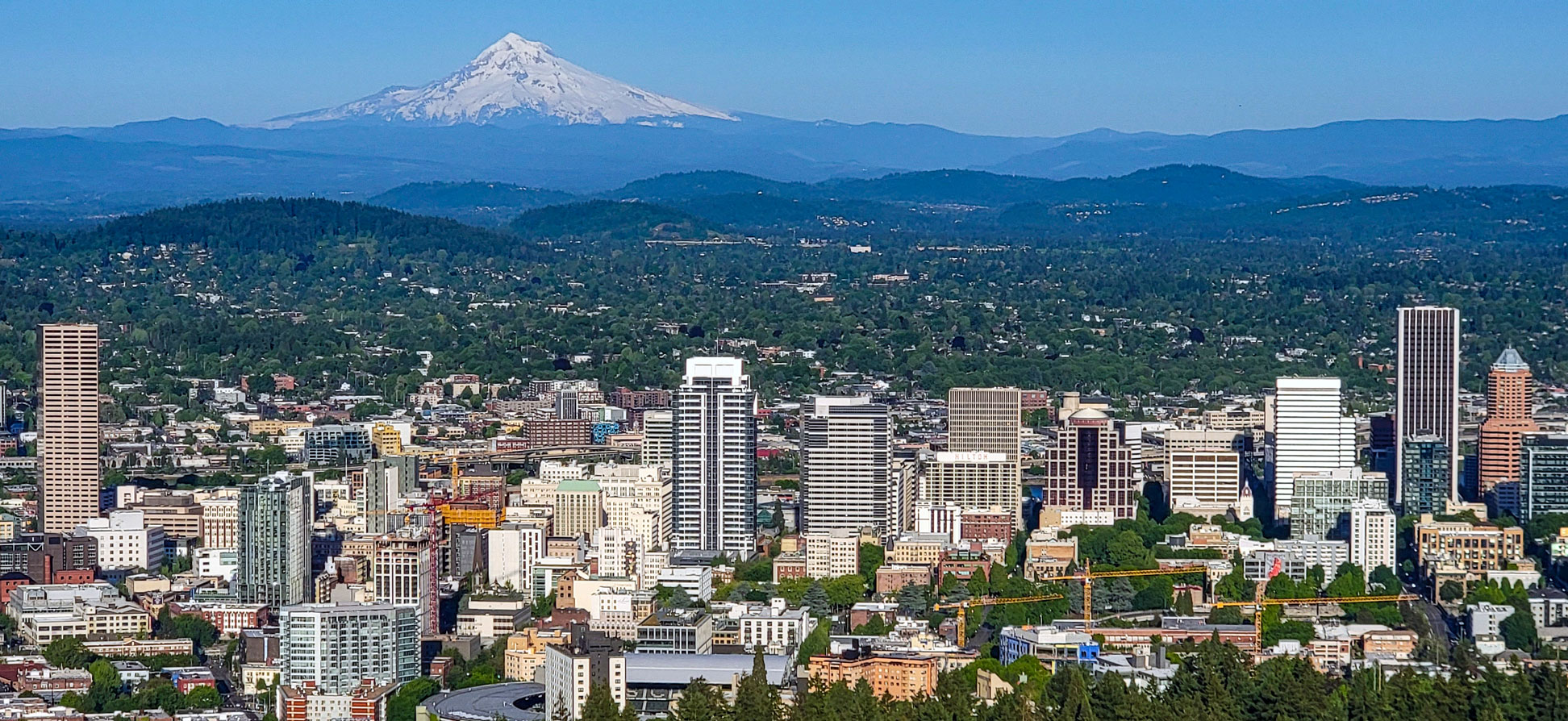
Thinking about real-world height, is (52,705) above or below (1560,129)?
below

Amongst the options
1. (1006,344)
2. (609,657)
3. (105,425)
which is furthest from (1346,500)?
(1006,344)

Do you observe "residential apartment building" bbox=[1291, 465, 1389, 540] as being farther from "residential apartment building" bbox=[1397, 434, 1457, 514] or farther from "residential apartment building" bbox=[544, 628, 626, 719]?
"residential apartment building" bbox=[544, 628, 626, 719]

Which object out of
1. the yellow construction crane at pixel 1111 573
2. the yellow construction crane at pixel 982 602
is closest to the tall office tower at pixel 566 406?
the yellow construction crane at pixel 1111 573

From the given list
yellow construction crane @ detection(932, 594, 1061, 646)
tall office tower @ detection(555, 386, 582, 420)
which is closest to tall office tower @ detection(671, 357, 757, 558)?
yellow construction crane @ detection(932, 594, 1061, 646)

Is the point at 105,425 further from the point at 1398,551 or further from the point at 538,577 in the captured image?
the point at 1398,551

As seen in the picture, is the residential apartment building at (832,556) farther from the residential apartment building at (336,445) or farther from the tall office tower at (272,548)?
the residential apartment building at (336,445)

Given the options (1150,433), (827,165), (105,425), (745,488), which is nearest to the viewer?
(745,488)

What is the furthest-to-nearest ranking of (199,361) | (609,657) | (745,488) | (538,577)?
(199,361) < (745,488) < (538,577) < (609,657)
